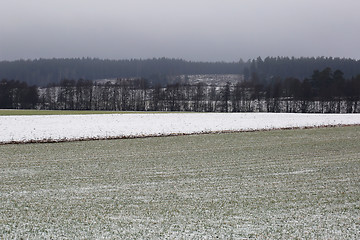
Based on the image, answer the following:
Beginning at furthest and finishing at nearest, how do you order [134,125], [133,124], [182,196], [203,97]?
[203,97]
[133,124]
[134,125]
[182,196]

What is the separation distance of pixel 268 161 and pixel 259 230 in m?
8.91

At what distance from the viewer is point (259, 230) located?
734 cm

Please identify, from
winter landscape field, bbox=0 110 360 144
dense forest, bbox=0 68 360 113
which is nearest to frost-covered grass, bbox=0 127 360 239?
winter landscape field, bbox=0 110 360 144

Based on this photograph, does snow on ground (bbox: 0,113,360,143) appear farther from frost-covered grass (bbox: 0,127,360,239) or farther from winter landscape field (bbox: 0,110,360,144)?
frost-covered grass (bbox: 0,127,360,239)

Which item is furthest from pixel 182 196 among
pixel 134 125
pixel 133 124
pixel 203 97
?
pixel 203 97

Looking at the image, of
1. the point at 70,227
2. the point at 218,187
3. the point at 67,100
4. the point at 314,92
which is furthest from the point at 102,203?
the point at 67,100

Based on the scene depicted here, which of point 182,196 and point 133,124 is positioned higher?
point 182,196

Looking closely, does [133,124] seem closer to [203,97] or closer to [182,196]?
[182,196]

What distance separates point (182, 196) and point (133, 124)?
2527 cm

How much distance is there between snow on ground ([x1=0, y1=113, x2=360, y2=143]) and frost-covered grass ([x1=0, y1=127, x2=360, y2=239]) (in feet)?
34.9

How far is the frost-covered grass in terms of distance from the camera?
7.45 m

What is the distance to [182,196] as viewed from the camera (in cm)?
1009

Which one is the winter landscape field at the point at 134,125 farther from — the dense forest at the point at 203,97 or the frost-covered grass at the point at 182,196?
the dense forest at the point at 203,97

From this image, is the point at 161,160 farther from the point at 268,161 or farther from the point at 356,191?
the point at 356,191
